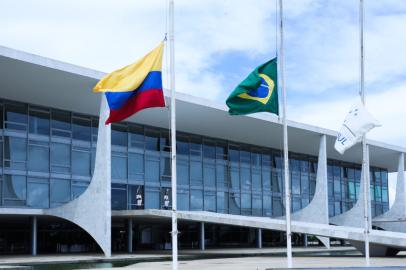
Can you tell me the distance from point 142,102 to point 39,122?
2174 centimetres

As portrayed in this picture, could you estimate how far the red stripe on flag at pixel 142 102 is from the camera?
1489 cm

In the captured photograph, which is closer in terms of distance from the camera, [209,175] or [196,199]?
[196,199]

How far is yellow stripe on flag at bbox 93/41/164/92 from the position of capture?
49.2ft

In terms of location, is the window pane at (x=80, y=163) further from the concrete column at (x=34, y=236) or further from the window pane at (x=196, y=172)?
the window pane at (x=196, y=172)

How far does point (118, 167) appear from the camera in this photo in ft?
128

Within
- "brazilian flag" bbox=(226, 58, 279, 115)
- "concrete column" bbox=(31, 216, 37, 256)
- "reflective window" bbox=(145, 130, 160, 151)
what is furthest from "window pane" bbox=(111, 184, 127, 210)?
"brazilian flag" bbox=(226, 58, 279, 115)

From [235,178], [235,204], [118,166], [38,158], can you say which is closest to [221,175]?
[235,178]

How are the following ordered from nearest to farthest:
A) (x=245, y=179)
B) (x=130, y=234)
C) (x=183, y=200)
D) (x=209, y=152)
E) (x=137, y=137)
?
(x=130, y=234) < (x=137, y=137) < (x=183, y=200) < (x=209, y=152) < (x=245, y=179)

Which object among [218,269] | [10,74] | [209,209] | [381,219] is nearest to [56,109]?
[10,74]

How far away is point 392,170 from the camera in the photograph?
2630 inches

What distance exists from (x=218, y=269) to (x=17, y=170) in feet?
54.3

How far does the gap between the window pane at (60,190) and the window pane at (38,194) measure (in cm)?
41

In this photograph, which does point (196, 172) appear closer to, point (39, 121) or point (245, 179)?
point (245, 179)

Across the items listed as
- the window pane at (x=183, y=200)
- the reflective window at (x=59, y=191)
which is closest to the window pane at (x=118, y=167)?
the reflective window at (x=59, y=191)
